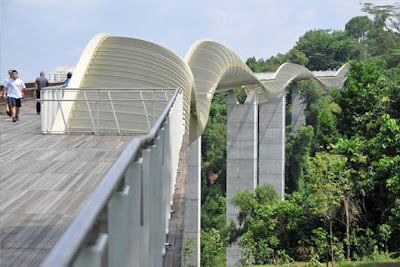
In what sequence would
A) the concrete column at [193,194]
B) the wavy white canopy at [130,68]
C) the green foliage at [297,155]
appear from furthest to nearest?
the green foliage at [297,155] < the concrete column at [193,194] < the wavy white canopy at [130,68]

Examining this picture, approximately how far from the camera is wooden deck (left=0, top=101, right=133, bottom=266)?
5211mm

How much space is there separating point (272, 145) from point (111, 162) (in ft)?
138

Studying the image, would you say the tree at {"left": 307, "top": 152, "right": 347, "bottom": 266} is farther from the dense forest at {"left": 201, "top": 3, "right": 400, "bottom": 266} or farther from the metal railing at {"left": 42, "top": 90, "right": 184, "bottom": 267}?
the metal railing at {"left": 42, "top": 90, "right": 184, "bottom": 267}

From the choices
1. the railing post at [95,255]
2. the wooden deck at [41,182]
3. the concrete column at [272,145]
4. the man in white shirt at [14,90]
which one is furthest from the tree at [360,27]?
the railing post at [95,255]

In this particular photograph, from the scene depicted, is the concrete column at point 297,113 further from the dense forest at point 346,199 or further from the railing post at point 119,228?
the railing post at point 119,228

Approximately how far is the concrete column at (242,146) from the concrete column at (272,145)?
4880mm

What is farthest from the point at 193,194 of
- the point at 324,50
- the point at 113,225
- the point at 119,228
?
the point at 324,50

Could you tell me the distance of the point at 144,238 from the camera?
12.4ft

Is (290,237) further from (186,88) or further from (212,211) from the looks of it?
(212,211)

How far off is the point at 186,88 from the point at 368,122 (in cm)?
601

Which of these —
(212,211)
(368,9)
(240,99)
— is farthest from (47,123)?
(368,9)

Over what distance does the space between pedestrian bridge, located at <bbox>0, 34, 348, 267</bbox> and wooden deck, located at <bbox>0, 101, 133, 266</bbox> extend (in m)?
0.01

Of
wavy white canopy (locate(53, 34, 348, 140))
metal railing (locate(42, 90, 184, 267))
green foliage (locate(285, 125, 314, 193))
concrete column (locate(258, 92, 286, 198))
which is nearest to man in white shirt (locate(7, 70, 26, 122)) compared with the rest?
wavy white canopy (locate(53, 34, 348, 140))

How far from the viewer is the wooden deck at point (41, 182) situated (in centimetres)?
521
